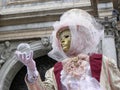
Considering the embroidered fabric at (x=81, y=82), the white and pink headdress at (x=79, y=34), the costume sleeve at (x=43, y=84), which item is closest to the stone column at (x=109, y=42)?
the white and pink headdress at (x=79, y=34)

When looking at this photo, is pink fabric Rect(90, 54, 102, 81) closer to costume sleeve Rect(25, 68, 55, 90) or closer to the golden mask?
the golden mask

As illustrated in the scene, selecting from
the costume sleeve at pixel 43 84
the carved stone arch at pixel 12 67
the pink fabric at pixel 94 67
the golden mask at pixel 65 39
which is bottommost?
the carved stone arch at pixel 12 67

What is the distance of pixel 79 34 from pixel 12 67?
210 inches

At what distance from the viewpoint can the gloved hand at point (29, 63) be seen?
2.67m

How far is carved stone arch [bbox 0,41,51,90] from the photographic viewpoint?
8070 mm

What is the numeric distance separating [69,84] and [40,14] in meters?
5.60

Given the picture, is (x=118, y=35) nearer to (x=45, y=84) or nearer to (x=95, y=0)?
(x=95, y=0)

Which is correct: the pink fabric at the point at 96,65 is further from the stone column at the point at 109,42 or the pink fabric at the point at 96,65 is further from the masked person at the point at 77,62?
the stone column at the point at 109,42

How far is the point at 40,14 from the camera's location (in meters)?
8.34

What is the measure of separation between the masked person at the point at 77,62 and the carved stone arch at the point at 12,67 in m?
5.05

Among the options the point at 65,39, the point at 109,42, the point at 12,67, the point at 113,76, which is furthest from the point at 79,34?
the point at 12,67

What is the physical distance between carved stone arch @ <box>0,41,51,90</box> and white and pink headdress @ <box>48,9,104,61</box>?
16.6ft

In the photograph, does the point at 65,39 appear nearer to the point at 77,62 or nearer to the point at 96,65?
the point at 77,62

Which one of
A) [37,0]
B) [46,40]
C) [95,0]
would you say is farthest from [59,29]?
[37,0]
